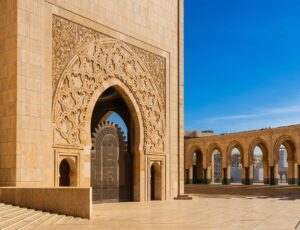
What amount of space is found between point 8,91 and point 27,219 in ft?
→ 11.9

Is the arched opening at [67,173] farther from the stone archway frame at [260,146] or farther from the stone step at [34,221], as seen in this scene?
the stone archway frame at [260,146]

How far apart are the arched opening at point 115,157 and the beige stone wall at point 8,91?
312 cm

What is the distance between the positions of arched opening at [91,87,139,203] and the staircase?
4421mm

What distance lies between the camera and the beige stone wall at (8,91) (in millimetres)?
9641

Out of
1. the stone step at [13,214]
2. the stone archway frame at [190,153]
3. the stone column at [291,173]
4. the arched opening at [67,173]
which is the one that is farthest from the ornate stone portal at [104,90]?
the stone archway frame at [190,153]

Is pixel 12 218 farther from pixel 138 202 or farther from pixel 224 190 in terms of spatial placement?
pixel 224 190

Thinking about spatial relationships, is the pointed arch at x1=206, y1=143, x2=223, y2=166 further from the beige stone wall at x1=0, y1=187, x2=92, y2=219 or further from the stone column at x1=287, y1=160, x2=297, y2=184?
the beige stone wall at x1=0, y1=187, x2=92, y2=219

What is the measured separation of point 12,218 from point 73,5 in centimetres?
635

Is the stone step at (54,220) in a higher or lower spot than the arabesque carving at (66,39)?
lower

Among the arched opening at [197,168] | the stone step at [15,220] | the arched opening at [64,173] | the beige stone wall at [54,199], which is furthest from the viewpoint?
the arched opening at [197,168]

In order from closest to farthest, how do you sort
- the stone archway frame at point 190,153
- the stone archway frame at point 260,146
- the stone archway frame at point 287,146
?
the stone archway frame at point 287,146
the stone archway frame at point 260,146
the stone archway frame at point 190,153

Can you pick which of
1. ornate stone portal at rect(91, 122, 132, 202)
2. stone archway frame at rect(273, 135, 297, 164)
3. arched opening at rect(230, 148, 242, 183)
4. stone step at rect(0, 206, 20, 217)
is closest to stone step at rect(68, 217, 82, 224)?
stone step at rect(0, 206, 20, 217)

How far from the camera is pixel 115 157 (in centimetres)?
1318

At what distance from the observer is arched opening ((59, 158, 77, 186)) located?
11109mm
